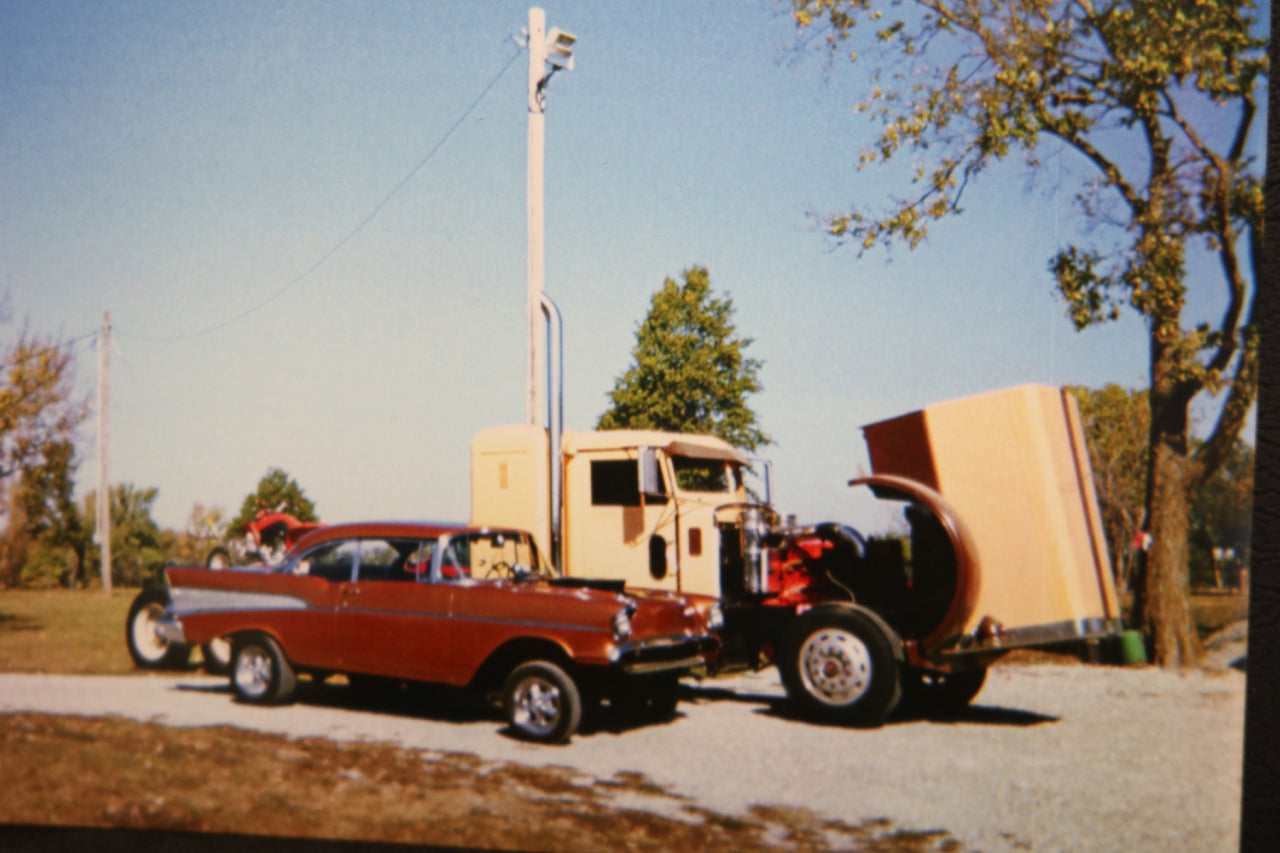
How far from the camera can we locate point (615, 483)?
2.86m

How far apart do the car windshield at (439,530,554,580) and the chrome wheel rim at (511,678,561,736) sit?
342 millimetres

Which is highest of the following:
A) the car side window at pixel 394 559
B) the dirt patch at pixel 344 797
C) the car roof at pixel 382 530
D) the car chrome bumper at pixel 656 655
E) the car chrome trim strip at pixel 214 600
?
the car roof at pixel 382 530

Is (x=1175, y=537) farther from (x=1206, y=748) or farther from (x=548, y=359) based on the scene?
(x=548, y=359)

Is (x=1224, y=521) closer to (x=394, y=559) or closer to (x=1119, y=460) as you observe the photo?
(x=1119, y=460)

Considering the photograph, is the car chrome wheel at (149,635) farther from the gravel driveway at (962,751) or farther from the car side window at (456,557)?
the car side window at (456,557)

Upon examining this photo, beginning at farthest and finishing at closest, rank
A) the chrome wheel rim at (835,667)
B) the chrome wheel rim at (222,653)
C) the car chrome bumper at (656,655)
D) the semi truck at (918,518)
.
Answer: the chrome wheel rim at (835,667) < the car chrome bumper at (656,655) < the chrome wheel rim at (222,653) < the semi truck at (918,518)

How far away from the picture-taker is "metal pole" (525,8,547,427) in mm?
2814

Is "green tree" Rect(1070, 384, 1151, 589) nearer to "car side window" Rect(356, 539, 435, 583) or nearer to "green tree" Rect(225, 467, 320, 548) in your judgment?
"car side window" Rect(356, 539, 435, 583)

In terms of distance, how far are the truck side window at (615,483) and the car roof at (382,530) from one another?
37 centimetres

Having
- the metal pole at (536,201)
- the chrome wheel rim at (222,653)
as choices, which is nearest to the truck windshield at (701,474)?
the metal pole at (536,201)

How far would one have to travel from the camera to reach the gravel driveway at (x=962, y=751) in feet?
8.17

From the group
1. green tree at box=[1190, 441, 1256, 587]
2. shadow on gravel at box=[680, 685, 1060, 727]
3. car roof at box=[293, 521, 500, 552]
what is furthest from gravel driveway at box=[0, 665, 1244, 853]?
car roof at box=[293, 521, 500, 552]

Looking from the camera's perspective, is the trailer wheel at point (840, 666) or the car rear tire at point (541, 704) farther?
the trailer wheel at point (840, 666)

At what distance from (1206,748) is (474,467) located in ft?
6.72
